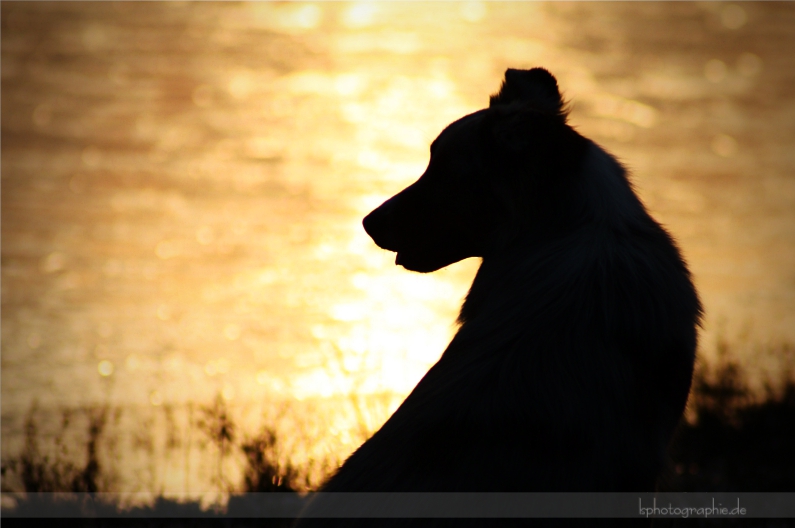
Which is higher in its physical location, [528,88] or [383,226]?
[528,88]

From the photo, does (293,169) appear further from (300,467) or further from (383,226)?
(383,226)

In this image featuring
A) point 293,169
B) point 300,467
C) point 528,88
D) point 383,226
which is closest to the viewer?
point 383,226

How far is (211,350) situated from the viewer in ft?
30.1

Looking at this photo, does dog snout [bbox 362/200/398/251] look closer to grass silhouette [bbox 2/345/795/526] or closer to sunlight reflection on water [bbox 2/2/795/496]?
sunlight reflection on water [bbox 2/2/795/496]

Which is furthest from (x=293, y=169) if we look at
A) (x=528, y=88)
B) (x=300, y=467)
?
(x=528, y=88)

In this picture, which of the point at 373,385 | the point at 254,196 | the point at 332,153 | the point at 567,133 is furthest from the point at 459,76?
the point at 567,133

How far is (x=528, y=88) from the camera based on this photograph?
10.3 feet

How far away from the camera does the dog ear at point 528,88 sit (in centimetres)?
309

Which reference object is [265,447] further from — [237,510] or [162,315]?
[162,315]

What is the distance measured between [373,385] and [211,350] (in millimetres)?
2531

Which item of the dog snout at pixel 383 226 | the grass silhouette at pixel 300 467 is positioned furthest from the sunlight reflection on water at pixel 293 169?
the dog snout at pixel 383 226

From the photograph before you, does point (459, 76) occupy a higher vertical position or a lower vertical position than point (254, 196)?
higher

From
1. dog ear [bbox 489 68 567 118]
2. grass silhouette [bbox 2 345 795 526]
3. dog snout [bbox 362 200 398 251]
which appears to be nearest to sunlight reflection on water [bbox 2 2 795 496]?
grass silhouette [bbox 2 345 795 526]

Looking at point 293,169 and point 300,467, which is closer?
point 300,467
